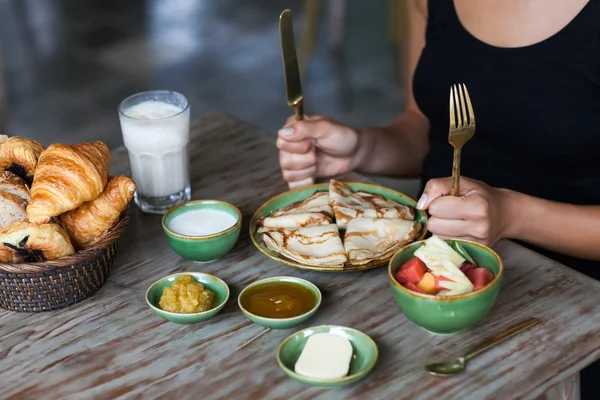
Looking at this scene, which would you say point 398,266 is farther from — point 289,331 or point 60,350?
point 60,350

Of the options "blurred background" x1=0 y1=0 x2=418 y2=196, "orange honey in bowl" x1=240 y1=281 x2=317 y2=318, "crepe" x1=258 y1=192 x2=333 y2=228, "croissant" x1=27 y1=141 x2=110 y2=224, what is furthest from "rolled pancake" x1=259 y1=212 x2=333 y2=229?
"blurred background" x1=0 y1=0 x2=418 y2=196

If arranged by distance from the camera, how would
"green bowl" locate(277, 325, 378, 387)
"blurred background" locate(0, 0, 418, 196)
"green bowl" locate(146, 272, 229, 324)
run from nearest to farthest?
"green bowl" locate(277, 325, 378, 387) < "green bowl" locate(146, 272, 229, 324) < "blurred background" locate(0, 0, 418, 196)

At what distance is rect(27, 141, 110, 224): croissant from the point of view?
1.11 meters

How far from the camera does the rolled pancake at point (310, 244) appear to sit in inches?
46.9

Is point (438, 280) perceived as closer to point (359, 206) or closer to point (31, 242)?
point (359, 206)

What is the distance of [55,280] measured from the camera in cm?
113

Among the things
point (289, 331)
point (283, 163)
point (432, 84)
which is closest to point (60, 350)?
point (289, 331)

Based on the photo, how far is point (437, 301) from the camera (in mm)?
990

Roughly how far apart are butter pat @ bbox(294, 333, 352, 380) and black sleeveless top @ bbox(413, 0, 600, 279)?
24.4 inches

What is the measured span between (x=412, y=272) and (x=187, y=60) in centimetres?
357

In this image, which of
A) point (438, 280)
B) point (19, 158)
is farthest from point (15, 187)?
point (438, 280)

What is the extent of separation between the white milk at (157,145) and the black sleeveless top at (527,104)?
0.54 m

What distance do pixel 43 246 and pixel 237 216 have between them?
33cm

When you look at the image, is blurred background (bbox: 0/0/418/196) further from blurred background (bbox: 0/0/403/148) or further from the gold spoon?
the gold spoon
